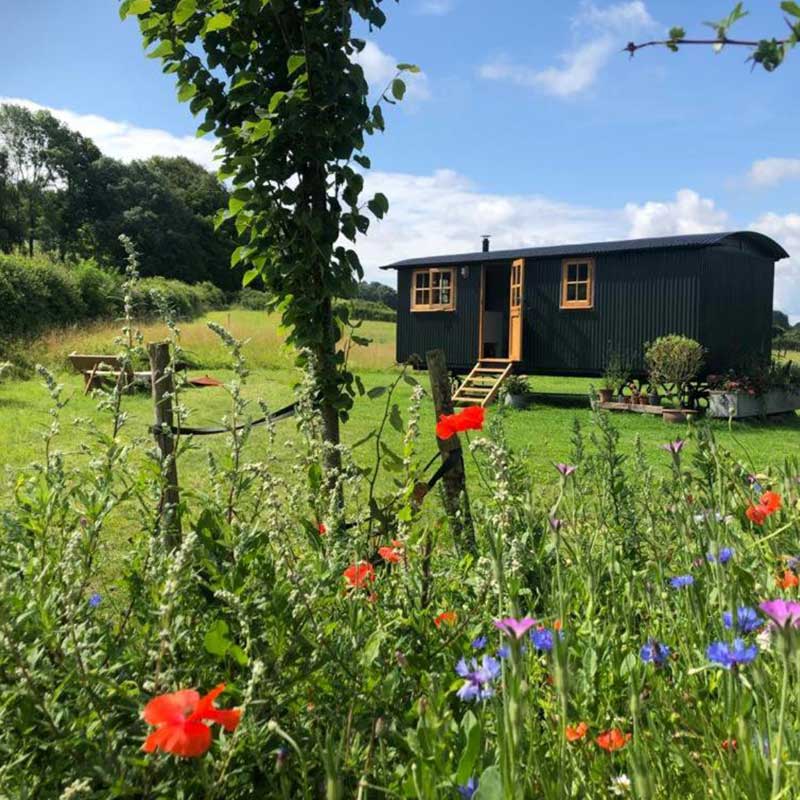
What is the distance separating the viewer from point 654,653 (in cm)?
147

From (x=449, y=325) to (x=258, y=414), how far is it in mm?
7032

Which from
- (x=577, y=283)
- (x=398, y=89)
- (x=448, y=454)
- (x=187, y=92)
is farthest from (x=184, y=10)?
(x=577, y=283)

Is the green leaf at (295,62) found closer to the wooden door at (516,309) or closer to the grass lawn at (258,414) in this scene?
the grass lawn at (258,414)

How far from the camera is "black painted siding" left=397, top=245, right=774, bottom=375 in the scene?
14.7 m

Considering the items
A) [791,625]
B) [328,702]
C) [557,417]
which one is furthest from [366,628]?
[557,417]

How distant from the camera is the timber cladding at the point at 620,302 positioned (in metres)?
14.8

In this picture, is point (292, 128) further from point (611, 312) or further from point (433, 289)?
point (433, 289)

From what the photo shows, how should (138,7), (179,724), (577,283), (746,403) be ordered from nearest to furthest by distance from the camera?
(179,724) < (138,7) < (746,403) < (577,283)

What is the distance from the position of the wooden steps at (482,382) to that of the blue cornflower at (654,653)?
42.1 feet

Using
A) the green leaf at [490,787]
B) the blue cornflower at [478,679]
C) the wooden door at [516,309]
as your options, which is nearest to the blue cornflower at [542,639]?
the blue cornflower at [478,679]

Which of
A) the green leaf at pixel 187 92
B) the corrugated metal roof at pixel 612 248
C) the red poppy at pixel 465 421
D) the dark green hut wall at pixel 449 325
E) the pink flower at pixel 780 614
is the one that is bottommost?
the pink flower at pixel 780 614

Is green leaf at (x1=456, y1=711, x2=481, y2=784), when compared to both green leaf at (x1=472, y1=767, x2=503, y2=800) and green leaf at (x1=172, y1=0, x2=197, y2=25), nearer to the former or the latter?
green leaf at (x1=472, y1=767, x2=503, y2=800)

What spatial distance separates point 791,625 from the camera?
0.72 meters

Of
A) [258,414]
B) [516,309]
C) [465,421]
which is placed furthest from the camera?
[516,309]
